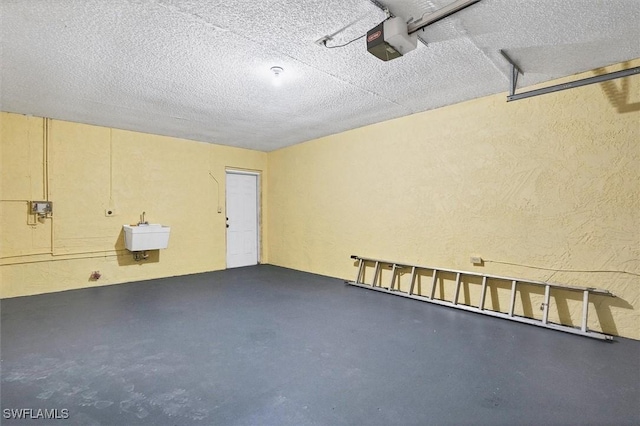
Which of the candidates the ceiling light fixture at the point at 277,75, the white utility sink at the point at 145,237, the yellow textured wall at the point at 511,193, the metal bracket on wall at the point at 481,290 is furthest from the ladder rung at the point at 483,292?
the white utility sink at the point at 145,237

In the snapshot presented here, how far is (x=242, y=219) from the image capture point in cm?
628

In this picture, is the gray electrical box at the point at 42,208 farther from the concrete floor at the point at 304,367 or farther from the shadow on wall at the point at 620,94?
the shadow on wall at the point at 620,94

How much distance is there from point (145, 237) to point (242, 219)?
203 cm

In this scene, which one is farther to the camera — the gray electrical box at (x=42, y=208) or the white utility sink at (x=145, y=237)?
the white utility sink at (x=145, y=237)

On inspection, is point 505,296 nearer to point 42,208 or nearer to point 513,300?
point 513,300

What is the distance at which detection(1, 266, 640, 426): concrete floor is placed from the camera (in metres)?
1.71

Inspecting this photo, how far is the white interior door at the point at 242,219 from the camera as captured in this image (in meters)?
6.09

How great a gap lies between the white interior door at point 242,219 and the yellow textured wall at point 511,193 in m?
2.03

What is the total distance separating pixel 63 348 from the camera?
251 centimetres

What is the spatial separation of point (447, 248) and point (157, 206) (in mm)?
4552

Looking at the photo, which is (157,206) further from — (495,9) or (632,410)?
(632,410)

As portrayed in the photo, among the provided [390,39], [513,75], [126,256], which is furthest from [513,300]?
[126,256]

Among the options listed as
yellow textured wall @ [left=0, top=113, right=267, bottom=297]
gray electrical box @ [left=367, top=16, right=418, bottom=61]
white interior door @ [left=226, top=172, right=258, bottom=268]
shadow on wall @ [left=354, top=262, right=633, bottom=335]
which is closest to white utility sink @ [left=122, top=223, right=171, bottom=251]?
yellow textured wall @ [left=0, top=113, right=267, bottom=297]

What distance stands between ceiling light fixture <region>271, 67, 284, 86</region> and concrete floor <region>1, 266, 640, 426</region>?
2.41 meters
